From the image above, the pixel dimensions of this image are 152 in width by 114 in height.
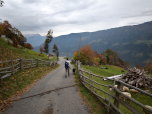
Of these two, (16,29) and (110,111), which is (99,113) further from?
(16,29)

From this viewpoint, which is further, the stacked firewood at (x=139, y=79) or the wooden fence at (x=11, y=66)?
the stacked firewood at (x=139, y=79)

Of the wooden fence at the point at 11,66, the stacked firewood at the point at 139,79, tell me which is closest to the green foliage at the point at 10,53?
the wooden fence at the point at 11,66

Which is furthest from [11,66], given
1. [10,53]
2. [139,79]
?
[139,79]

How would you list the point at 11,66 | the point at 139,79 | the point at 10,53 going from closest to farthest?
the point at 11,66, the point at 139,79, the point at 10,53

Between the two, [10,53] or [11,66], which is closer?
[11,66]

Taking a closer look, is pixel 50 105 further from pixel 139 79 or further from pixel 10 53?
pixel 10 53

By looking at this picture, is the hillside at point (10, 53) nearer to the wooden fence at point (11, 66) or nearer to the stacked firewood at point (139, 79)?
the wooden fence at point (11, 66)

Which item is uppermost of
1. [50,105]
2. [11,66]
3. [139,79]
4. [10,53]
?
[10,53]

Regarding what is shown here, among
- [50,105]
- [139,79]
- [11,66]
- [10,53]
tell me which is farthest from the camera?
[10,53]

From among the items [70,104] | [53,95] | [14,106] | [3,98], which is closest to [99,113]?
[70,104]

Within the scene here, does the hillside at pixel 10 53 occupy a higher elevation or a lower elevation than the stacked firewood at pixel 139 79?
higher

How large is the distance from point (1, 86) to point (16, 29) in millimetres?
35467

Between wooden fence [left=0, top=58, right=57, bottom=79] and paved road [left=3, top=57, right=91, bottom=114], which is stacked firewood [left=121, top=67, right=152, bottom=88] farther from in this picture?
wooden fence [left=0, top=58, right=57, bottom=79]

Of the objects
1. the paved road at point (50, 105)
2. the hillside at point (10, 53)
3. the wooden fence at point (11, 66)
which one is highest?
the hillside at point (10, 53)
